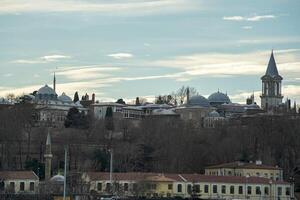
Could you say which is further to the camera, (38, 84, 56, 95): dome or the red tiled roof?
(38, 84, 56, 95): dome

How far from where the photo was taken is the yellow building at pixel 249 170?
82.3m

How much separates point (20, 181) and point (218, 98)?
280ft

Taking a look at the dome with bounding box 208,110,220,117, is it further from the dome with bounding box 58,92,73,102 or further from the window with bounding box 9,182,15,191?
the window with bounding box 9,182,15,191

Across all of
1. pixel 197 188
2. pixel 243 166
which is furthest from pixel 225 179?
pixel 243 166

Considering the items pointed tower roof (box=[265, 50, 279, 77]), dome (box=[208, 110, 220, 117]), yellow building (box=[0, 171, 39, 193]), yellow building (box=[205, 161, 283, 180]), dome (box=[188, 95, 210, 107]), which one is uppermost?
pointed tower roof (box=[265, 50, 279, 77])

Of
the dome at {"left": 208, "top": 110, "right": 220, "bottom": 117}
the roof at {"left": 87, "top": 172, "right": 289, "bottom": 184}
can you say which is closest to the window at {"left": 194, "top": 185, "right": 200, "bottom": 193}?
the roof at {"left": 87, "top": 172, "right": 289, "bottom": 184}

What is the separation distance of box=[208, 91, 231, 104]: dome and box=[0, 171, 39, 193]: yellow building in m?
81.3

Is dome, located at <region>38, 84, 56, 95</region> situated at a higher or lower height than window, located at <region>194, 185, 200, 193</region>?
higher

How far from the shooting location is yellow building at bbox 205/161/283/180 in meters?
82.3

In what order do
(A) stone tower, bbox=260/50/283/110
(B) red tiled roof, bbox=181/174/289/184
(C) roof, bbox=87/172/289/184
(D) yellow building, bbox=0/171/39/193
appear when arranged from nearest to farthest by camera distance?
1. (D) yellow building, bbox=0/171/39/193
2. (C) roof, bbox=87/172/289/184
3. (B) red tiled roof, bbox=181/174/289/184
4. (A) stone tower, bbox=260/50/283/110

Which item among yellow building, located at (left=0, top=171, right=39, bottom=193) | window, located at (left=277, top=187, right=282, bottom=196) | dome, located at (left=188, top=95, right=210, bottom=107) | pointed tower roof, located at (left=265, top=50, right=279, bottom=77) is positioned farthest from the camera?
pointed tower roof, located at (left=265, top=50, right=279, bottom=77)

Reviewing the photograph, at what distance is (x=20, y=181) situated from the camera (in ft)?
250

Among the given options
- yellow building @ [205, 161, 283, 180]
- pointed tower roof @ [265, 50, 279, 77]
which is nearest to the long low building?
yellow building @ [205, 161, 283, 180]

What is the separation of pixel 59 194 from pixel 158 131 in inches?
1236
